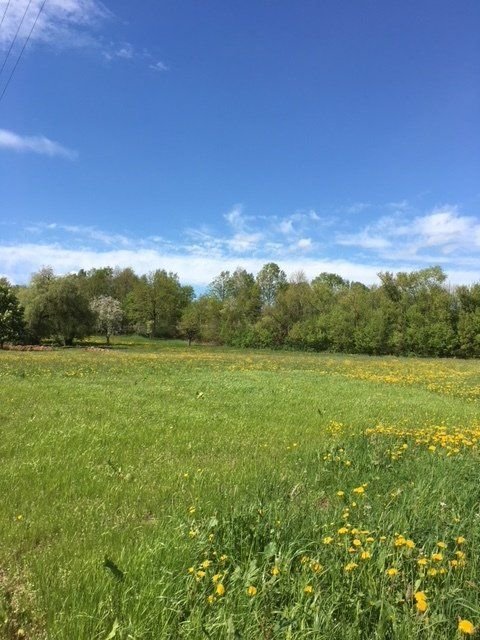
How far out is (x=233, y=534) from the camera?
427cm

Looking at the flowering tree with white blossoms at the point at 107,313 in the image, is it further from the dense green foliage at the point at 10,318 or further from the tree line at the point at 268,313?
the dense green foliage at the point at 10,318

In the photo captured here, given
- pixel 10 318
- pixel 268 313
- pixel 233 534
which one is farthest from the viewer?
pixel 268 313

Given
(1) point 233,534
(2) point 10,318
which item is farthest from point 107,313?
(1) point 233,534

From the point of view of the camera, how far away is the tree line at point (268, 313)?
68188mm

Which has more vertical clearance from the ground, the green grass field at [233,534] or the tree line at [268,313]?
the tree line at [268,313]

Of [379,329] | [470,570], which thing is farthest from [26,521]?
[379,329]

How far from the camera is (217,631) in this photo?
3.12m

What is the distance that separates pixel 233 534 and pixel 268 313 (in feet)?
297

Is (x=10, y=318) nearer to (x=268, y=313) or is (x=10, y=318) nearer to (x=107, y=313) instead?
(x=107, y=313)

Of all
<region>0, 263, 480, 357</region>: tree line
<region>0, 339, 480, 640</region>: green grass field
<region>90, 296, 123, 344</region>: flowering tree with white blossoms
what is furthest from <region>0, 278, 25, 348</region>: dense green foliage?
<region>0, 339, 480, 640</region>: green grass field

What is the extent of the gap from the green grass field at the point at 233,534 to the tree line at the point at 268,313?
56439 mm

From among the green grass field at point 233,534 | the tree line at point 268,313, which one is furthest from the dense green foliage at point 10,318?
the green grass field at point 233,534

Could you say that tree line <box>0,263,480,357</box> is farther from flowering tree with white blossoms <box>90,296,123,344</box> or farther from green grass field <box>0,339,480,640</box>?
green grass field <box>0,339,480,640</box>

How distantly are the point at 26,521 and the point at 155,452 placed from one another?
10.5 ft
